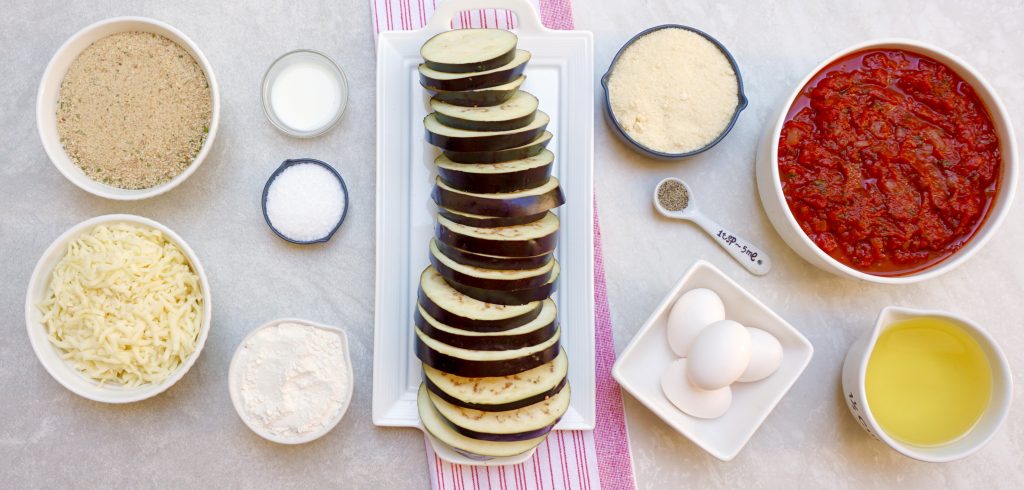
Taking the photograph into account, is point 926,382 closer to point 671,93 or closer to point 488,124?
point 671,93

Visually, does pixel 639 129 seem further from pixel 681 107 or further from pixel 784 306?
pixel 784 306

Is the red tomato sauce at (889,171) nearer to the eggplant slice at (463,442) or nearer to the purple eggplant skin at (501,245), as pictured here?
the purple eggplant skin at (501,245)

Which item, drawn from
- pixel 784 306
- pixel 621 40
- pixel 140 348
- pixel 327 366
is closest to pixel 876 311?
pixel 784 306

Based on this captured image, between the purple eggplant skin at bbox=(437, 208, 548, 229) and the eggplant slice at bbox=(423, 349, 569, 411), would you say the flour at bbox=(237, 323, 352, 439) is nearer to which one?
the eggplant slice at bbox=(423, 349, 569, 411)

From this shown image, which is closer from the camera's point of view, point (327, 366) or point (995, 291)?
point (327, 366)

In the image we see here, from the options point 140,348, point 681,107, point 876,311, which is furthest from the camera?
point 876,311

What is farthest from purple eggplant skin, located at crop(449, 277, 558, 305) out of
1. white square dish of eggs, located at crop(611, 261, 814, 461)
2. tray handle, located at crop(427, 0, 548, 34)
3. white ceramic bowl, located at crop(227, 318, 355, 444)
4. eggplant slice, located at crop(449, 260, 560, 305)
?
tray handle, located at crop(427, 0, 548, 34)
